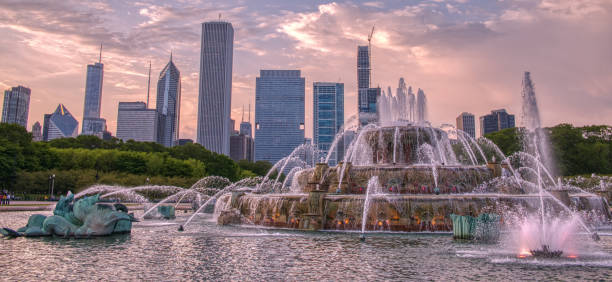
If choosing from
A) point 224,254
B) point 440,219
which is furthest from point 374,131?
point 224,254

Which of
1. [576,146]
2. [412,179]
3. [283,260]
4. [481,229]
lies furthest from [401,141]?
[576,146]

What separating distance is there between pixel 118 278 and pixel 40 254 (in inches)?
207

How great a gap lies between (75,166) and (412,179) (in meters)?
63.2

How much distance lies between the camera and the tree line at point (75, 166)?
59.3m

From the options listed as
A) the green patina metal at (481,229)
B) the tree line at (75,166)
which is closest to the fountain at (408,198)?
the green patina metal at (481,229)

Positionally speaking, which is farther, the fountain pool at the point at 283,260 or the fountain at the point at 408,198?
the fountain at the point at 408,198

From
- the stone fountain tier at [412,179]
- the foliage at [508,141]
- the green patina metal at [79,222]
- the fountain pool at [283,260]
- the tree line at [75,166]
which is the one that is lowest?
the fountain pool at [283,260]

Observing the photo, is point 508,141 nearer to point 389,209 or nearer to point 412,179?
point 412,179

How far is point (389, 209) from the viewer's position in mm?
20578

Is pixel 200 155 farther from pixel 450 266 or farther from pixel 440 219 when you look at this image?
pixel 450 266

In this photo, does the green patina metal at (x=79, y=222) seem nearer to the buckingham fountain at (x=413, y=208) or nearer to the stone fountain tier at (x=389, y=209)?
the buckingham fountain at (x=413, y=208)

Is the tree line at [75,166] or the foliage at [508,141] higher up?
the foliage at [508,141]

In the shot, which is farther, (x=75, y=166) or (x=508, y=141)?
(x=508, y=141)

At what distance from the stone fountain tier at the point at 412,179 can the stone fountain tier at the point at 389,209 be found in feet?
12.4
